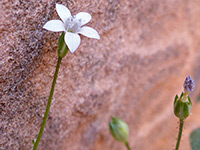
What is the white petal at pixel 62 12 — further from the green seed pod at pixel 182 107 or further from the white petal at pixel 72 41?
the green seed pod at pixel 182 107

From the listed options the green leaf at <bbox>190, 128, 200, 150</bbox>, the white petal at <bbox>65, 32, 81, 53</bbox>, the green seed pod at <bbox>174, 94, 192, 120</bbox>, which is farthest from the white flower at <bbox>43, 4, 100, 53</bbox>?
the green leaf at <bbox>190, 128, 200, 150</bbox>

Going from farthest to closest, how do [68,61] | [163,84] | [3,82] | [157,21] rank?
1. [163,84]
2. [157,21]
3. [68,61]
4. [3,82]

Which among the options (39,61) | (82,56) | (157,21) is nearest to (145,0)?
(157,21)

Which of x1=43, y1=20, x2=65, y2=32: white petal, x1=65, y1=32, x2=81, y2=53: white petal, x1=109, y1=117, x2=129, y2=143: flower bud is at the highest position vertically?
x1=43, y1=20, x2=65, y2=32: white petal

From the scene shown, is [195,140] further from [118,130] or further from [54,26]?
[54,26]

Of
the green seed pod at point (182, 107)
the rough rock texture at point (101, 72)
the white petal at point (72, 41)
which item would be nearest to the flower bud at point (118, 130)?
the rough rock texture at point (101, 72)

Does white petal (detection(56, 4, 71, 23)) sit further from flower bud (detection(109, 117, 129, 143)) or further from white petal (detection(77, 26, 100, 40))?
flower bud (detection(109, 117, 129, 143))

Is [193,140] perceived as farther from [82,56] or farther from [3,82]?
[3,82]
